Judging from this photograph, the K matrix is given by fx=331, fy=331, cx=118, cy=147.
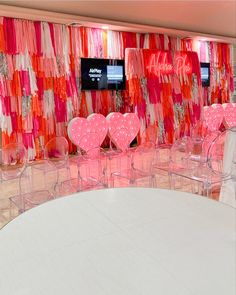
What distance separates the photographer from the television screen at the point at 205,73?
27.2ft

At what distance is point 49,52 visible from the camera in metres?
5.82

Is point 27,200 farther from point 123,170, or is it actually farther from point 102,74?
point 102,74

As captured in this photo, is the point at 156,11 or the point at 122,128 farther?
the point at 122,128

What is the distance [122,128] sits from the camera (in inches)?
255

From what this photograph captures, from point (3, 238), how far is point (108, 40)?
5.72 meters


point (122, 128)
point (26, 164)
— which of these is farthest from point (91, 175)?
point (122, 128)

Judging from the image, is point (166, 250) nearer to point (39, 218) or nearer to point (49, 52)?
point (39, 218)

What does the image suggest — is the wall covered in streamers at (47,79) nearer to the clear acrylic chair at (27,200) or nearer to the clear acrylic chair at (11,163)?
the clear acrylic chair at (11,163)

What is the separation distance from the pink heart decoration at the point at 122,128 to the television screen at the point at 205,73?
263 cm

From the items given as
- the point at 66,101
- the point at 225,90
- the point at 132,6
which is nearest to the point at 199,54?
the point at 225,90

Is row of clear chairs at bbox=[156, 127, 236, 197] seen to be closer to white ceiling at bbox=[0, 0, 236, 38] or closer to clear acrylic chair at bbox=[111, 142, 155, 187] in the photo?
clear acrylic chair at bbox=[111, 142, 155, 187]

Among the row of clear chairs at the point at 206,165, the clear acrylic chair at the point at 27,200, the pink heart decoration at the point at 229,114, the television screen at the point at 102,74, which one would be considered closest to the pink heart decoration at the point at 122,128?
the television screen at the point at 102,74

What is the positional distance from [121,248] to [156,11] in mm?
5288

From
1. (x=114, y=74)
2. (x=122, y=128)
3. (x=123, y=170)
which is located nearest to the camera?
(x=123, y=170)
